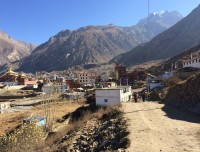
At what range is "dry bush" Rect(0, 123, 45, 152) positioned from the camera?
23073 millimetres

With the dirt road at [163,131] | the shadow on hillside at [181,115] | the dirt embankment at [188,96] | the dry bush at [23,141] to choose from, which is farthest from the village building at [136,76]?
the dry bush at [23,141]

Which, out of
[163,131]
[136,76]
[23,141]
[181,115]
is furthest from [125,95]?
[136,76]

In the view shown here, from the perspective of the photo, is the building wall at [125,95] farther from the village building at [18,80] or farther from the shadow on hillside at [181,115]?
the village building at [18,80]

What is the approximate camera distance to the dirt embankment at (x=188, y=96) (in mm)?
31278

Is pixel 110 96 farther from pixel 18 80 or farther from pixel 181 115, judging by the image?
pixel 18 80

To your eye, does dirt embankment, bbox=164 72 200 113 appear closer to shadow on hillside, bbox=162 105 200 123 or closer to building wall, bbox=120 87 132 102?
shadow on hillside, bbox=162 105 200 123

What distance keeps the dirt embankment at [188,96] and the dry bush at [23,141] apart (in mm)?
15760

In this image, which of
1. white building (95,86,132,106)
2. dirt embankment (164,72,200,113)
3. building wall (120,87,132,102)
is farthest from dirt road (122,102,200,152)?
building wall (120,87,132,102)

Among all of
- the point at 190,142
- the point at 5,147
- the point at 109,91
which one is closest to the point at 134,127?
the point at 190,142

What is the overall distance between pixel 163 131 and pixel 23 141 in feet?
36.0

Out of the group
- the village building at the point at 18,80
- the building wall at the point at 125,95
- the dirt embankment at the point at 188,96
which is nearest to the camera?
the dirt embankment at the point at 188,96

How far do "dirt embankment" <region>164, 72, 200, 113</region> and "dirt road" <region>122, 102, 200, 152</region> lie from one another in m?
2.05

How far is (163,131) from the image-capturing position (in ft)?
70.5

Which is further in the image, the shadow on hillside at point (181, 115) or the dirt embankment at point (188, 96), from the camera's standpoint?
the dirt embankment at point (188, 96)
